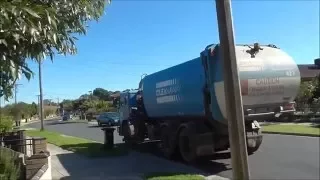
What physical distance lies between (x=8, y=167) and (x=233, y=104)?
5996 millimetres

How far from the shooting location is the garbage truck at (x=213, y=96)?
12328 millimetres

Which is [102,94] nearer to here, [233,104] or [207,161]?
[207,161]

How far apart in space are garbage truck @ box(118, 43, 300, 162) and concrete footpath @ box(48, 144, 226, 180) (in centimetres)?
85

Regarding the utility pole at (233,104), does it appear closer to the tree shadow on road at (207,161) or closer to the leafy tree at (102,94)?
the tree shadow on road at (207,161)

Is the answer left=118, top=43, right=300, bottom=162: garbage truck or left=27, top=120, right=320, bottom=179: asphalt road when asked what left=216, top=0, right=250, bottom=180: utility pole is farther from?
left=118, top=43, right=300, bottom=162: garbage truck

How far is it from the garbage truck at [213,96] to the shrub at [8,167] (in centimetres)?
562

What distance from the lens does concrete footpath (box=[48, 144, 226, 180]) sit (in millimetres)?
12323

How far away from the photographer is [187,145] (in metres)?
14.8

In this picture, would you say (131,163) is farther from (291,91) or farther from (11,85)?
(11,85)

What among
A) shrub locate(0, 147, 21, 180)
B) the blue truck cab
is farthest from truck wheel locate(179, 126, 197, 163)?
the blue truck cab

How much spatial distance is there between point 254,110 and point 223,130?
57.9 inches

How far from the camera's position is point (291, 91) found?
42.4 feet

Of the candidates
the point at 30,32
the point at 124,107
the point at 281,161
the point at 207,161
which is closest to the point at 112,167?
the point at 207,161

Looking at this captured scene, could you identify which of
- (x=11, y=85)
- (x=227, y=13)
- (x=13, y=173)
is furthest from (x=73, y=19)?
(x=13, y=173)
